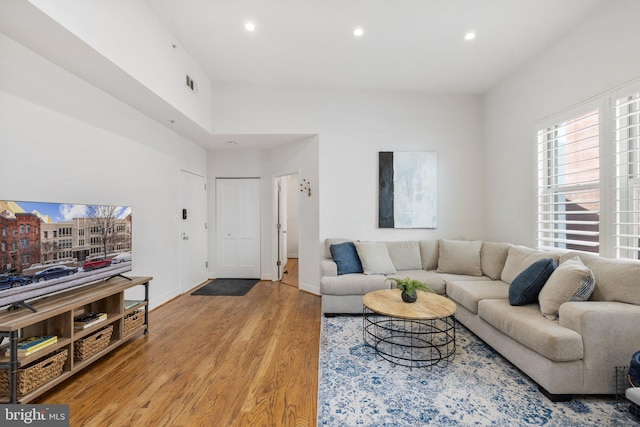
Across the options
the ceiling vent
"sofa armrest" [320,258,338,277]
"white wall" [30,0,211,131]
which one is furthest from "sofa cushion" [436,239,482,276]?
the ceiling vent

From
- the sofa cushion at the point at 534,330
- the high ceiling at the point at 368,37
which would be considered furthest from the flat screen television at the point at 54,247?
the sofa cushion at the point at 534,330

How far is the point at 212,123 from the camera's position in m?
4.16

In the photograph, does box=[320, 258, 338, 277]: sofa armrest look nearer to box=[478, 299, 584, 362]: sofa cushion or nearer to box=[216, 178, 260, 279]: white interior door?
box=[478, 299, 584, 362]: sofa cushion

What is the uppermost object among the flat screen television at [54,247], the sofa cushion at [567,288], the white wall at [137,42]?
the white wall at [137,42]

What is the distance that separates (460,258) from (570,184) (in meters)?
1.41

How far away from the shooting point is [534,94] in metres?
3.30

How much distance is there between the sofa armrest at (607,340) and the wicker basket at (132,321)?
360cm

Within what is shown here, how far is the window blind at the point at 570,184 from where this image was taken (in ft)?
8.59

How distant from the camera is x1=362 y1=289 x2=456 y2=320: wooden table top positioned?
2164mm

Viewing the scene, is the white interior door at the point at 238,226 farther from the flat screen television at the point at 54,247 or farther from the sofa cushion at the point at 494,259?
the sofa cushion at the point at 494,259

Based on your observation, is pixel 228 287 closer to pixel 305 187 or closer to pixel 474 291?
pixel 305 187

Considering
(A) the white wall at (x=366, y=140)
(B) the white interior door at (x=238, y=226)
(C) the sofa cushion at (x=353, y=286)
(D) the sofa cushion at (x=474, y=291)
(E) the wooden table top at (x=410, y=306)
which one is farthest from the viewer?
(B) the white interior door at (x=238, y=226)

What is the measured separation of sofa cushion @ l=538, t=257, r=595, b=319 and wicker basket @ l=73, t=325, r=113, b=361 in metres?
3.53

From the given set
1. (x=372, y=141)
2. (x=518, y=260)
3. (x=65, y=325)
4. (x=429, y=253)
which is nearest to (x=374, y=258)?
(x=429, y=253)
